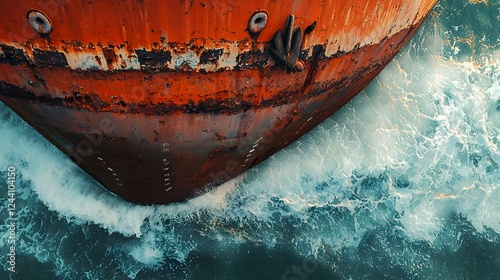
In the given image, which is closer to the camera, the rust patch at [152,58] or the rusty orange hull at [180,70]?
the rusty orange hull at [180,70]

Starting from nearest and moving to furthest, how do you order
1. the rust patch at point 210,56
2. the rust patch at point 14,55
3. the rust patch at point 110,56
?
the rust patch at point 110,56, the rust patch at point 14,55, the rust patch at point 210,56

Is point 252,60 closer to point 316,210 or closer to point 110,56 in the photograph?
point 110,56

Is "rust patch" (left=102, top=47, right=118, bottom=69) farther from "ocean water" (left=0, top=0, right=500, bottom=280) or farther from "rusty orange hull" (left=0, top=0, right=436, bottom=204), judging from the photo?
"ocean water" (left=0, top=0, right=500, bottom=280)

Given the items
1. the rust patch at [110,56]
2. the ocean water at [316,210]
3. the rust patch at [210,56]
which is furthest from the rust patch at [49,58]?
the ocean water at [316,210]

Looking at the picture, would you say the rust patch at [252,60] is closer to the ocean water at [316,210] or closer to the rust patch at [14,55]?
the rust patch at [14,55]

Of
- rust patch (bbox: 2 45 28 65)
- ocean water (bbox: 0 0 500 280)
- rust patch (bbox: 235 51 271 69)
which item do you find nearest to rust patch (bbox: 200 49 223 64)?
rust patch (bbox: 235 51 271 69)

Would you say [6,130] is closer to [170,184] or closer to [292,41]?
[170,184]
